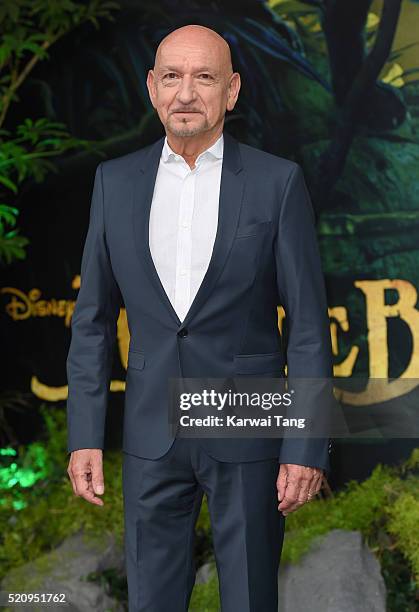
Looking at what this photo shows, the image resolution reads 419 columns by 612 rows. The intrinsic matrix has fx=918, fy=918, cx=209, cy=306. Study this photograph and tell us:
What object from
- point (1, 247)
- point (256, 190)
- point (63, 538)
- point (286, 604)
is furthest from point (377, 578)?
point (1, 247)

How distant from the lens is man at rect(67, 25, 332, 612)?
2459 mm

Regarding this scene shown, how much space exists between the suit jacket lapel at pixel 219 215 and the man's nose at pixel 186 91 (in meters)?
0.21

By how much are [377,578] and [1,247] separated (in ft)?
7.61

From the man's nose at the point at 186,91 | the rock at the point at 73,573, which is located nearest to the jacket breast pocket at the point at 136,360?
the man's nose at the point at 186,91

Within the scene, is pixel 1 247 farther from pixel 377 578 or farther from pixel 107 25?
pixel 377 578

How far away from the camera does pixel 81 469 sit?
2576 millimetres

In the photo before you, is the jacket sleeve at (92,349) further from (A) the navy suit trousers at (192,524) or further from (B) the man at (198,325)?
(A) the navy suit trousers at (192,524)

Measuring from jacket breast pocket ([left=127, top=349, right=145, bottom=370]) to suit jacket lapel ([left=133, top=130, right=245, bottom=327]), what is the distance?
0.17 meters

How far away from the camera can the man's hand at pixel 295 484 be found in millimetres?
2451

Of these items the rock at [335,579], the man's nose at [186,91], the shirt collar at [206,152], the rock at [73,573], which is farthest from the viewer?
the rock at [73,573]

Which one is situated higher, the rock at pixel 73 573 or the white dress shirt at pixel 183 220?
the white dress shirt at pixel 183 220

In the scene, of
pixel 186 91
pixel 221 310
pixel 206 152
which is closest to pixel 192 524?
pixel 221 310

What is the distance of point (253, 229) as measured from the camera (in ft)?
8.11

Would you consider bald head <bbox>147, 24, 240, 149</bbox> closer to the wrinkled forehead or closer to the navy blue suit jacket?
the wrinkled forehead
